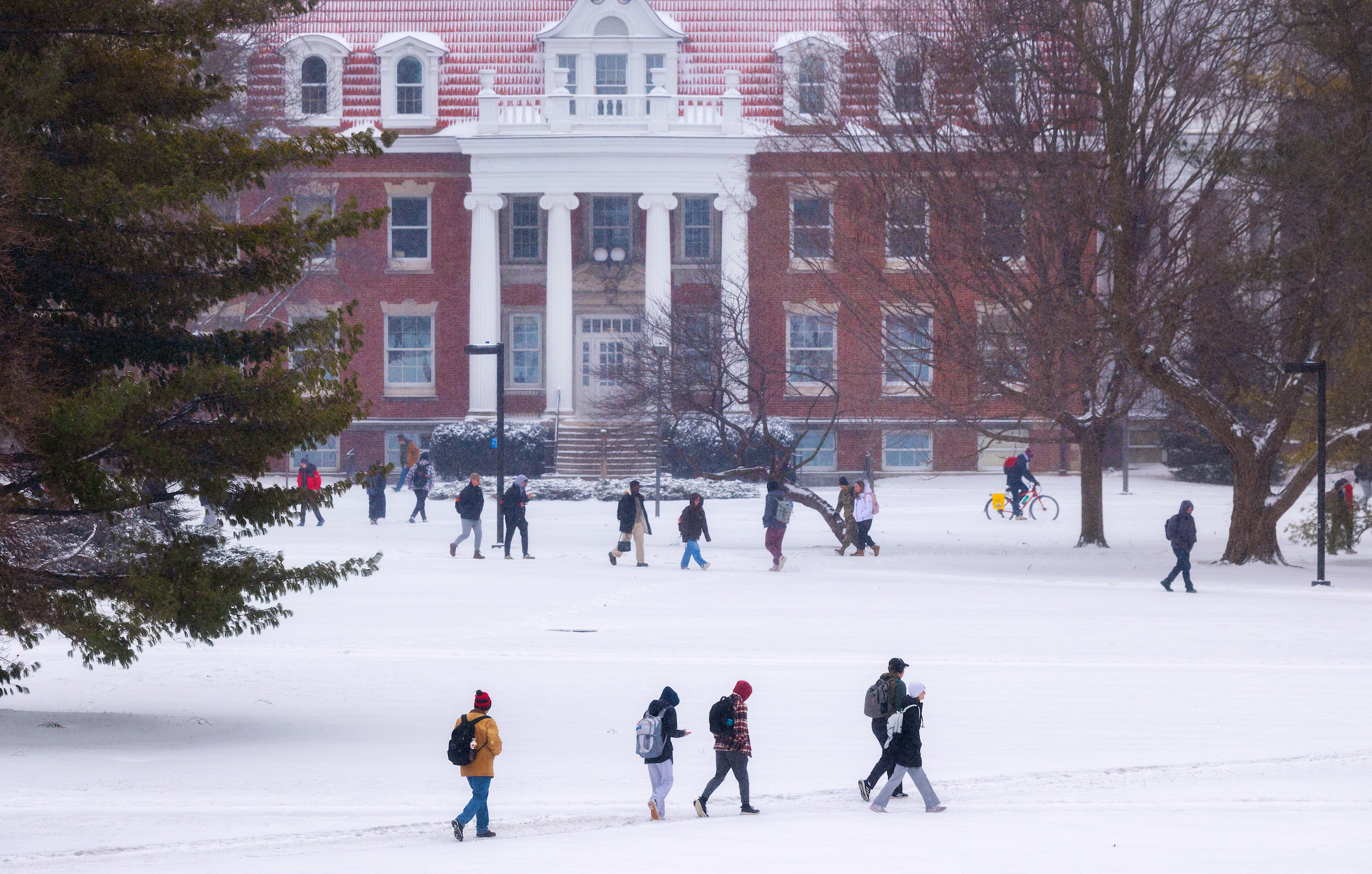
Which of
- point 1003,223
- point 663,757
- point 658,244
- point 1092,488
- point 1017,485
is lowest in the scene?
point 663,757

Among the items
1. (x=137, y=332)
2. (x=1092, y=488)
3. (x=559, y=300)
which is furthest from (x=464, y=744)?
(x=559, y=300)

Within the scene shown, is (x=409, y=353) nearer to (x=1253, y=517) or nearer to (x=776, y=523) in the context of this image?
(x=776, y=523)

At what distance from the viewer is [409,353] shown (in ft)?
151

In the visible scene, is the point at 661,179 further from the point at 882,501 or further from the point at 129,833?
the point at 129,833

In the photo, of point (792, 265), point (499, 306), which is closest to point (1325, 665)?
point (792, 265)

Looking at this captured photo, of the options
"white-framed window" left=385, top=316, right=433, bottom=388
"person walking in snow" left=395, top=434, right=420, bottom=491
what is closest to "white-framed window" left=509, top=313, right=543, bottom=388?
"white-framed window" left=385, top=316, right=433, bottom=388

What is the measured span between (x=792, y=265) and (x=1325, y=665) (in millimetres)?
29145

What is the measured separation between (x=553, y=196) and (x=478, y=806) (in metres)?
35.0

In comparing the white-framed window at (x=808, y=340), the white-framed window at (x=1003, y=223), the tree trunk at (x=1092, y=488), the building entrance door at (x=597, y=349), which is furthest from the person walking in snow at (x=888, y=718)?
the white-framed window at (x=808, y=340)

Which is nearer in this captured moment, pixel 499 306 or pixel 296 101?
pixel 296 101

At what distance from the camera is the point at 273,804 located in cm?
1064

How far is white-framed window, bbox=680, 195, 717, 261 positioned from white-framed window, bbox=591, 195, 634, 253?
1.49 meters

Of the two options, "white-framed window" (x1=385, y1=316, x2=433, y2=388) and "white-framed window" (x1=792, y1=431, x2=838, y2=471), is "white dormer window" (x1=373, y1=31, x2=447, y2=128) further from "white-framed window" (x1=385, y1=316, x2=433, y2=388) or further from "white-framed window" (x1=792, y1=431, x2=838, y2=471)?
"white-framed window" (x1=792, y1=431, x2=838, y2=471)

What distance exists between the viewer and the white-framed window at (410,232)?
45.9m
